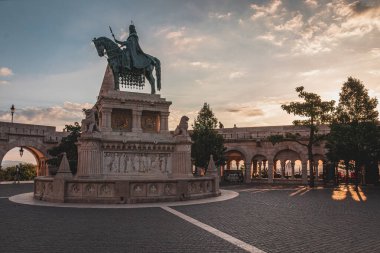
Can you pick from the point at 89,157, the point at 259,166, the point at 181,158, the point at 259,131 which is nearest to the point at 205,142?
the point at 259,131

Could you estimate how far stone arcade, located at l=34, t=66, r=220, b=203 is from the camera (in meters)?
14.9

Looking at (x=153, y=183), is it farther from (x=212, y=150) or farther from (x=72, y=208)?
(x=212, y=150)

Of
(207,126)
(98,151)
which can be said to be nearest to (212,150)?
(207,126)

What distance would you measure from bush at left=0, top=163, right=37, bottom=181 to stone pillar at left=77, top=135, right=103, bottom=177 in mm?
28776

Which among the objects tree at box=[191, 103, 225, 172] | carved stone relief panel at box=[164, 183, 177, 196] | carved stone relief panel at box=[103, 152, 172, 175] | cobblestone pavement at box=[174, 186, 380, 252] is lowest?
cobblestone pavement at box=[174, 186, 380, 252]

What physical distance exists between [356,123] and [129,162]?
20.3m

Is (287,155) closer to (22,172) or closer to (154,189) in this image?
(154,189)

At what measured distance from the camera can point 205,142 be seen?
36.6 metres

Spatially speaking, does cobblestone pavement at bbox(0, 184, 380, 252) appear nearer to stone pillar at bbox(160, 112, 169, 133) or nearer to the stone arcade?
the stone arcade

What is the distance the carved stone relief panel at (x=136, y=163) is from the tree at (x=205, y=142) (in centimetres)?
1614

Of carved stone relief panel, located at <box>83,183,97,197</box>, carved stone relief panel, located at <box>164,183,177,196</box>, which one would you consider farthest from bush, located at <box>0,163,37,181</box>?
carved stone relief panel, located at <box>164,183,177,196</box>

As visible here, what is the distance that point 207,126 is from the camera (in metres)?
38.2

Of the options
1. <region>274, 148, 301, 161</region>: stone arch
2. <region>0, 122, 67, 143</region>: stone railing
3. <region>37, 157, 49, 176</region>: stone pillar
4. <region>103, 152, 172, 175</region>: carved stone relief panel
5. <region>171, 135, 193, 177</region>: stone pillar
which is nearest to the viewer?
<region>103, 152, 172, 175</region>: carved stone relief panel

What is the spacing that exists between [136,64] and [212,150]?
→ 17.6m
